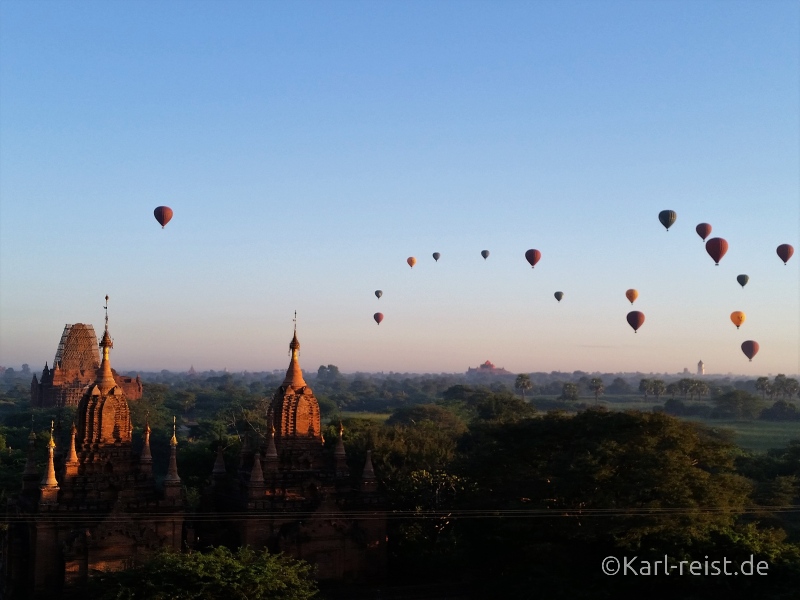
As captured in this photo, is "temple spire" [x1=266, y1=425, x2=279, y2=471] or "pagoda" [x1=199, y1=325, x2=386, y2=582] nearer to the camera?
"pagoda" [x1=199, y1=325, x2=386, y2=582]

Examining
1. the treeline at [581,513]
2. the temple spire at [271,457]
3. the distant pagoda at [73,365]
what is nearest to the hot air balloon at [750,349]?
the treeline at [581,513]

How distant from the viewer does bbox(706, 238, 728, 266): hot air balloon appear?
4556cm

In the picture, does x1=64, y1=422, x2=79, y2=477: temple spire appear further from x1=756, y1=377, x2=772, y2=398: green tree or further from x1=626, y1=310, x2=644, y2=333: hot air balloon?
x1=756, y1=377, x2=772, y2=398: green tree

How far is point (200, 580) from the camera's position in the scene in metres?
23.0

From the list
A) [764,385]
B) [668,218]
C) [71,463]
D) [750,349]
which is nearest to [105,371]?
[71,463]

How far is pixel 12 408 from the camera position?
137m

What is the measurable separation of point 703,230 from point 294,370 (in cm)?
2676

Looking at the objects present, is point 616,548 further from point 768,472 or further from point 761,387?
point 761,387

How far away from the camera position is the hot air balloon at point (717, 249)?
45562 millimetres

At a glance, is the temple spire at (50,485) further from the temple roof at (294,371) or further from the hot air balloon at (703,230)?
the hot air balloon at (703,230)

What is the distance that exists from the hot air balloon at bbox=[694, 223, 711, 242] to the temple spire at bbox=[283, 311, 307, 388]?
84.7ft

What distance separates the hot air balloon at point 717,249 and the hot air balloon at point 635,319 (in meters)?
8.75

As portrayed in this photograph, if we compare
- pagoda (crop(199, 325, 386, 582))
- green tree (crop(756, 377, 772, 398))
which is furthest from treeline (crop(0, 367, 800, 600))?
green tree (crop(756, 377, 772, 398))

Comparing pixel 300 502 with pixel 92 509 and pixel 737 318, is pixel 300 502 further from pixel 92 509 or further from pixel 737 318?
pixel 737 318
